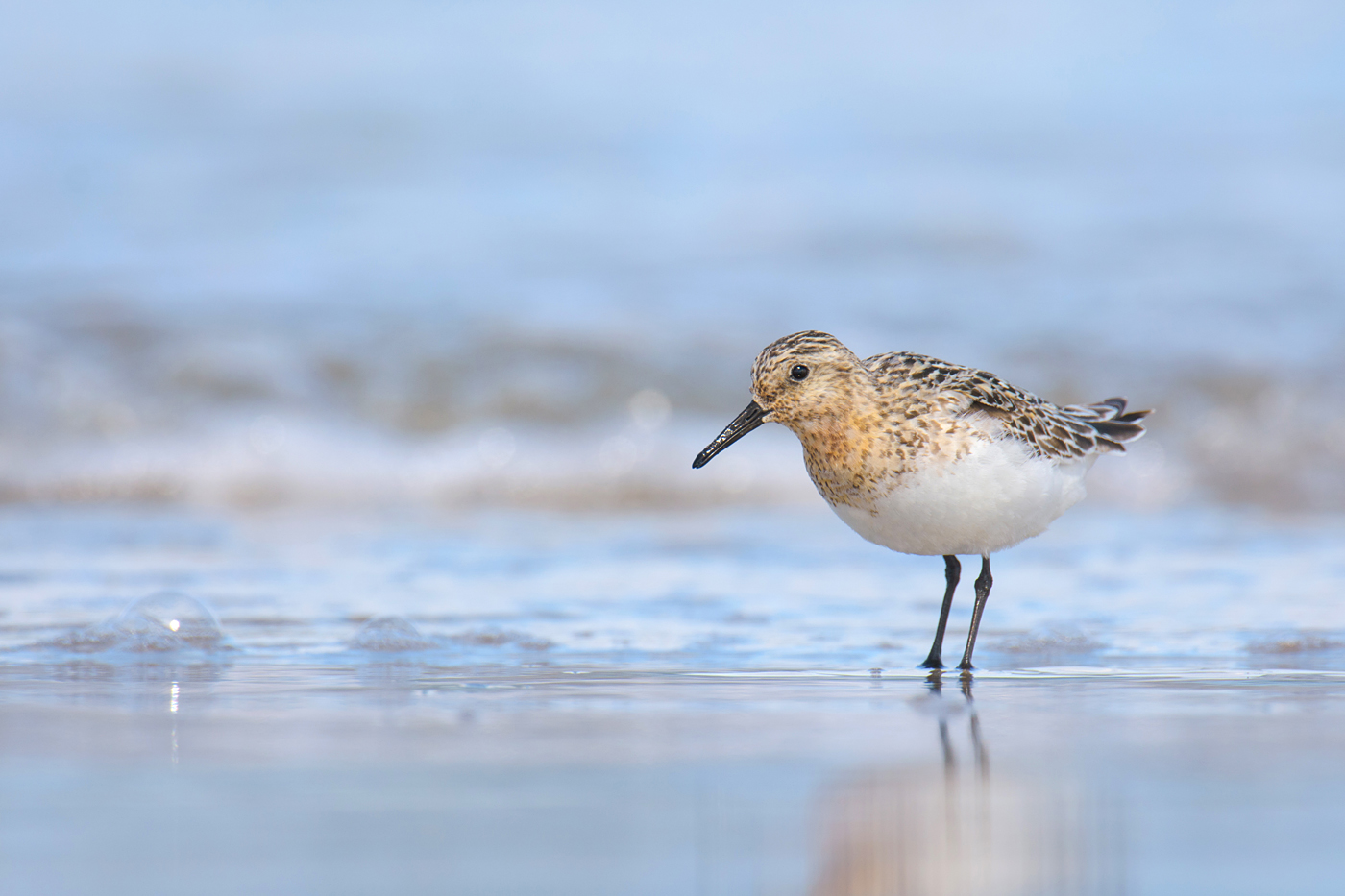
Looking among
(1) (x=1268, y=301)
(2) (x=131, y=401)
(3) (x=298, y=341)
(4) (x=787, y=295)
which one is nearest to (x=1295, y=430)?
(1) (x=1268, y=301)

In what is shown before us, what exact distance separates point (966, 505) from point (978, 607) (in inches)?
16.2

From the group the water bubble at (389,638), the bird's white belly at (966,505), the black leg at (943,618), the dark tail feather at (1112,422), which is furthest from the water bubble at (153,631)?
the dark tail feather at (1112,422)

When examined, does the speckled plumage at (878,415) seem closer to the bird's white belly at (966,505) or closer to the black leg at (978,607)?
the bird's white belly at (966,505)

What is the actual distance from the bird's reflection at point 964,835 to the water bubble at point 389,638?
1.96m

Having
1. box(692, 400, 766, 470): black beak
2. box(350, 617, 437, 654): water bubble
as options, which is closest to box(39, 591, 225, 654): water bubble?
box(350, 617, 437, 654): water bubble

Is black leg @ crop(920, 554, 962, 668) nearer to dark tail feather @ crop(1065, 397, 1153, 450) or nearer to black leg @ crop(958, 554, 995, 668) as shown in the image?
black leg @ crop(958, 554, 995, 668)

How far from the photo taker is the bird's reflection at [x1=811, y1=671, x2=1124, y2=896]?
7.52ft

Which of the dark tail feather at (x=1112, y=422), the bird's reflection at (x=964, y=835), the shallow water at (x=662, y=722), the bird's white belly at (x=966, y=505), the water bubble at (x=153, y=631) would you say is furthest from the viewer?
the dark tail feather at (x=1112, y=422)

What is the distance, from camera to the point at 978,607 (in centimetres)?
457

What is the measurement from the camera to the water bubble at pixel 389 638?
457 centimetres

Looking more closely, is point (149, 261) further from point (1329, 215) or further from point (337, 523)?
point (1329, 215)

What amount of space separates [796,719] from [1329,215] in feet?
39.5

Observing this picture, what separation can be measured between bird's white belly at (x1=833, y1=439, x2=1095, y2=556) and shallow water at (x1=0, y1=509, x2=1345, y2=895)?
14.4 inches

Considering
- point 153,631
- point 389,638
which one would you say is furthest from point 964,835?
point 153,631
